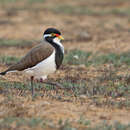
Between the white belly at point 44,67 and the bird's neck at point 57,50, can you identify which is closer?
the white belly at point 44,67

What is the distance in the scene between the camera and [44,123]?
5445 millimetres

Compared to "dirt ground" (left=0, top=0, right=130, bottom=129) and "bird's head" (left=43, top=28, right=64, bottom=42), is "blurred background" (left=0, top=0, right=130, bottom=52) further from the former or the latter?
"bird's head" (left=43, top=28, right=64, bottom=42)

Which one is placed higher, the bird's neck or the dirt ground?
the bird's neck

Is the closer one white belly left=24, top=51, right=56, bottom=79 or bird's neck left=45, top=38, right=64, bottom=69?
white belly left=24, top=51, right=56, bottom=79

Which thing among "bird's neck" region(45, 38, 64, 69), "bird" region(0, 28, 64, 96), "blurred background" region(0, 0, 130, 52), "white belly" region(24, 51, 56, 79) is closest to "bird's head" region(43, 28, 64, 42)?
"bird's neck" region(45, 38, 64, 69)

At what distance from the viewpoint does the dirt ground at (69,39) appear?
5.96m

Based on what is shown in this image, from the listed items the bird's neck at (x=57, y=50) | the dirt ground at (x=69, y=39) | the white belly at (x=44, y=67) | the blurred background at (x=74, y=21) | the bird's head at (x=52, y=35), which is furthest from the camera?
the blurred background at (x=74, y=21)

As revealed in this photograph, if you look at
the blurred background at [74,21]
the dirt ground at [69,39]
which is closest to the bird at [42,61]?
the dirt ground at [69,39]

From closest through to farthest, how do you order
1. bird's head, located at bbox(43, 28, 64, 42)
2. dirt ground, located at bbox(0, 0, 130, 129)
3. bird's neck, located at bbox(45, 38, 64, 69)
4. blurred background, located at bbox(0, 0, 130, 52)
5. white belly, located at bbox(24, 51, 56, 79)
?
1. dirt ground, located at bbox(0, 0, 130, 129)
2. white belly, located at bbox(24, 51, 56, 79)
3. bird's neck, located at bbox(45, 38, 64, 69)
4. bird's head, located at bbox(43, 28, 64, 42)
5. blurred background, located at bbox(0, 0, 130, 52)

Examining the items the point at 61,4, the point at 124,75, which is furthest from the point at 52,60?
the point at 61,4

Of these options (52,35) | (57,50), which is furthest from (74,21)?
(57,50)

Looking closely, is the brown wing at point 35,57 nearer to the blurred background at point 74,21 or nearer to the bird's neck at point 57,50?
the bird's neck at point 57,50

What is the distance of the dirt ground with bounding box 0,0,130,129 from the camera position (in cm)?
596

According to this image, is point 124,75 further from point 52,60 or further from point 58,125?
point 58,125
